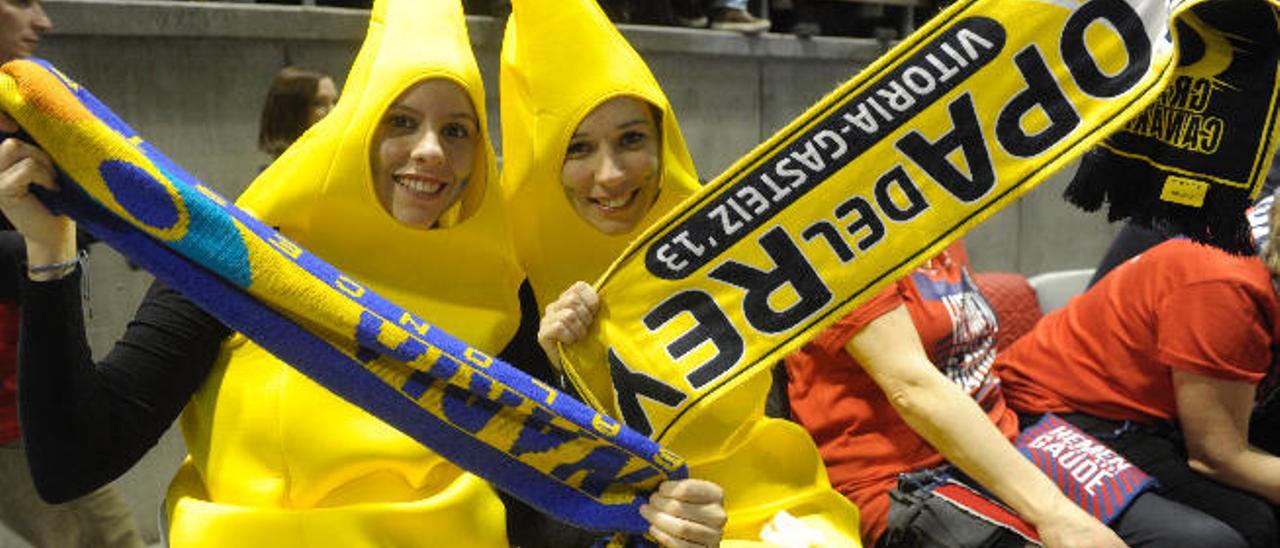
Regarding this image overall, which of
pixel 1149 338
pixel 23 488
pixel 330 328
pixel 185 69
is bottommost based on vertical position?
pixel 23 488

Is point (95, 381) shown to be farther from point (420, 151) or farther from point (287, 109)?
point (287, 109)

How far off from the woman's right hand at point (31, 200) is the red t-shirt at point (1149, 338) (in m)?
1.56

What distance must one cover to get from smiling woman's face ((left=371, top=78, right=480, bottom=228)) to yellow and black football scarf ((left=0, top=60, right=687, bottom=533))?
0.85 ft

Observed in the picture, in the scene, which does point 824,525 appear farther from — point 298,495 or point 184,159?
point 184,159

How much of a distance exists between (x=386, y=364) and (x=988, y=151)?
2.42 ft

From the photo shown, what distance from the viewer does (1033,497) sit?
1.64 meters

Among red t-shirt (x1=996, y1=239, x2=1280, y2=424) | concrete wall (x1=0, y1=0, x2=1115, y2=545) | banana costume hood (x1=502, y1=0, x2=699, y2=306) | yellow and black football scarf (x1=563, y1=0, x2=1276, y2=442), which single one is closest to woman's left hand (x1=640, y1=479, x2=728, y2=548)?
yellow and black football scarf (x1=563, y1=0, x2=1276, y2=442)

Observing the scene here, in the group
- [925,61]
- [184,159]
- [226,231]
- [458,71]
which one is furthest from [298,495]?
[184,159]

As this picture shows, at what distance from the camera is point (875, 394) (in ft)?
5.70

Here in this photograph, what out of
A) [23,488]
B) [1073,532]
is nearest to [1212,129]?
[1073,532]

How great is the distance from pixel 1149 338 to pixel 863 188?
845 millimetres

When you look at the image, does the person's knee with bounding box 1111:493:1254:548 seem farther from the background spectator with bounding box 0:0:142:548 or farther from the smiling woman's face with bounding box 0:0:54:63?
the smiling woman's face with bounding box 0:0:54:63

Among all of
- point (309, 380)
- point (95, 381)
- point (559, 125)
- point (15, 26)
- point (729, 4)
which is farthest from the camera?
point (729, 4)

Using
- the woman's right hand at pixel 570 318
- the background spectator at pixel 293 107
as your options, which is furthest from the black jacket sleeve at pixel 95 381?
the background spectator at pixel 293 107
